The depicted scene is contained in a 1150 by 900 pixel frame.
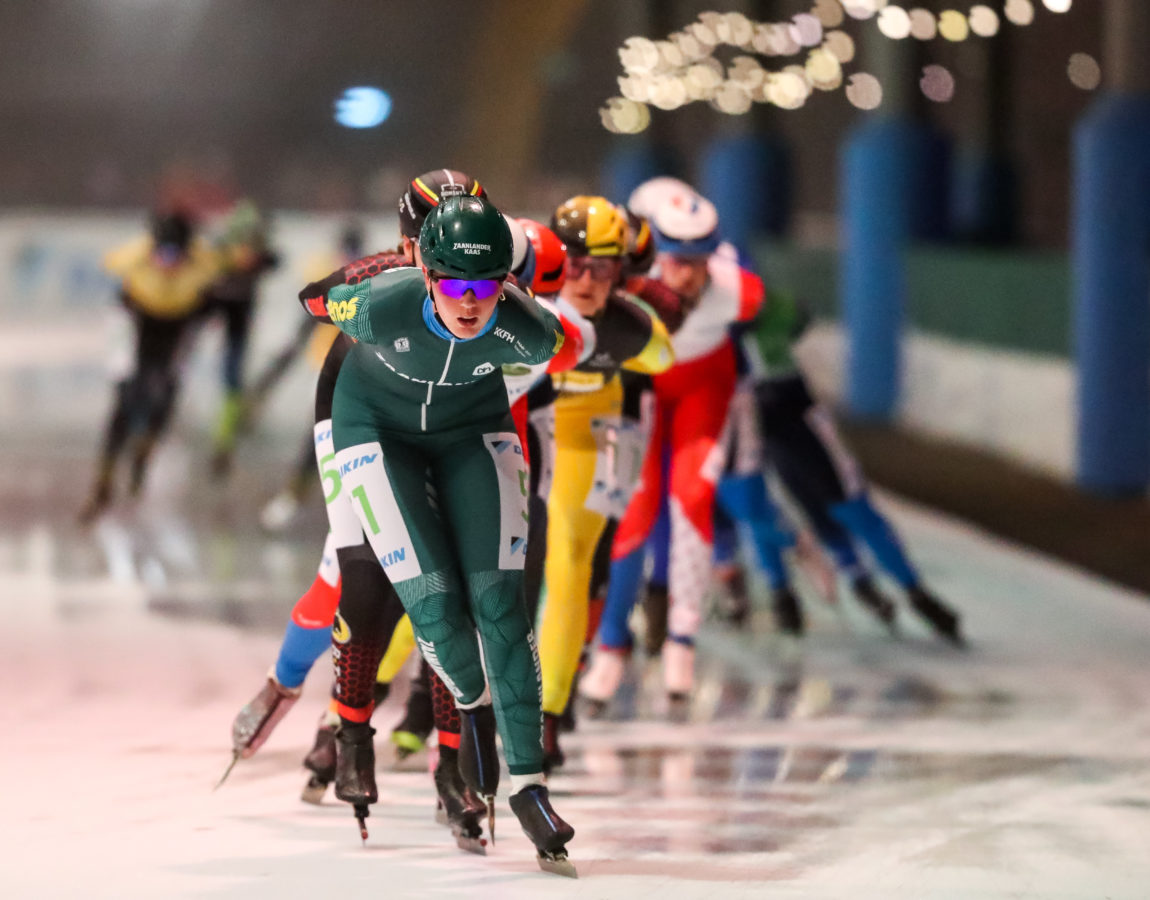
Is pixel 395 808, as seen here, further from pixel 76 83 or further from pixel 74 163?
pixel 76 83

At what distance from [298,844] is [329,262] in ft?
34.1

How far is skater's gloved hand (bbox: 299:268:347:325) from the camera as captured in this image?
4.59m

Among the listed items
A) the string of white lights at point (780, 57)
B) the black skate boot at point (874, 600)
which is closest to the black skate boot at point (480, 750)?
the black skate boot at point (874, 600)

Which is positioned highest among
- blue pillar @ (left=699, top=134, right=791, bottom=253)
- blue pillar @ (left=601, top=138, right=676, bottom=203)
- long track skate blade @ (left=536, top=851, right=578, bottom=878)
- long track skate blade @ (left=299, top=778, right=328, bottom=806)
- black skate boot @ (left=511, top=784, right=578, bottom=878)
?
blue pillar @ (left=601, top=138, right=676, bottom=203)

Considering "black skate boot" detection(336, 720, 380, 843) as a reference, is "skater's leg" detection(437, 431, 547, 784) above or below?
above

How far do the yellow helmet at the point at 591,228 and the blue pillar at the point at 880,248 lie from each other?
12.8 meters

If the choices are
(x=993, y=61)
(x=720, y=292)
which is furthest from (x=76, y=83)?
(x=720, y=292)

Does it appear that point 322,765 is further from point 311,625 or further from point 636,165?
point 636,165

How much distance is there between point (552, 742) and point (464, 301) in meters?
1.84

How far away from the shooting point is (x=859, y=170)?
18.6m

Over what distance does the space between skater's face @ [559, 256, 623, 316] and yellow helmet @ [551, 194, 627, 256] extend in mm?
27

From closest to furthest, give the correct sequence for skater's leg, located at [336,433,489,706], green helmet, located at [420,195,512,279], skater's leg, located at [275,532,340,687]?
green helmet, located at [420,195,512,279] → skater's leg, located at [336,433,489,706] → skater's leg, located at [275,532,340,687]

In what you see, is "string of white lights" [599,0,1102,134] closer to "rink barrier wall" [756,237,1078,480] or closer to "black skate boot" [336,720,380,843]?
"rink barrier wall" [756,237,1078,480]

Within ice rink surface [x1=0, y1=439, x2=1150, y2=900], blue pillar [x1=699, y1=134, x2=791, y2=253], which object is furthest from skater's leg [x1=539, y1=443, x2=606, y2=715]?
blue pillar [x1=699, y1=134, x2=791, y2=253]
